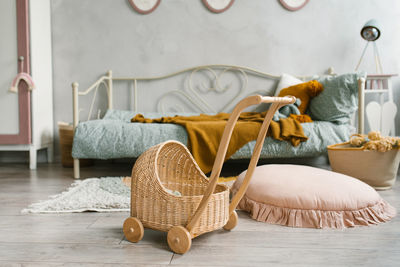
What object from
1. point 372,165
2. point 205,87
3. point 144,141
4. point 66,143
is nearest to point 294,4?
point 205,87

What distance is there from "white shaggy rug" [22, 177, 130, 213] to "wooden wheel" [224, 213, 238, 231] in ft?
1.80

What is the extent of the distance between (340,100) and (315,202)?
1338mm

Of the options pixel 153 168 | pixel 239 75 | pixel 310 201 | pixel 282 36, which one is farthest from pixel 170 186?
pixel 282 36

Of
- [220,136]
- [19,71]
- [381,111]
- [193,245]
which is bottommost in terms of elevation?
[193,245]

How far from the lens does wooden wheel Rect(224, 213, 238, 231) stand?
1.40 m

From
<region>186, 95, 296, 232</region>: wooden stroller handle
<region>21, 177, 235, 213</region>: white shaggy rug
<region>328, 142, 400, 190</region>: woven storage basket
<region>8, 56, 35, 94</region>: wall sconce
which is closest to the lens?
<region>186, 95, 296, 232</region>: wooden stroller handle

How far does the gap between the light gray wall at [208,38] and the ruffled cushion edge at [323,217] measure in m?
1.93

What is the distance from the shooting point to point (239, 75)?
3275mm

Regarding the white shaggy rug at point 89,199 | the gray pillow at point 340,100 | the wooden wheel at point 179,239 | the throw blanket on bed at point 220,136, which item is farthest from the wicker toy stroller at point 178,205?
the gray pillow at point 340,100

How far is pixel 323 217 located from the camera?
4.79 feet

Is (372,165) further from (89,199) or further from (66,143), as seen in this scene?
(66,143)

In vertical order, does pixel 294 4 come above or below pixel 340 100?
above

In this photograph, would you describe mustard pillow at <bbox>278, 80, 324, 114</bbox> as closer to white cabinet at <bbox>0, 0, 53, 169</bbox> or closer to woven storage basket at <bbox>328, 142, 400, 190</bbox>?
woven storage basket at <bbox>328, 142, 400, 190</bbox>

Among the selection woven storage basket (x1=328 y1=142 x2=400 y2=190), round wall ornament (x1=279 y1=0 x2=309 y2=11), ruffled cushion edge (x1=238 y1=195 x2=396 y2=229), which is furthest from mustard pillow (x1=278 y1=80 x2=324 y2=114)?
ruffled cushion edge (x1=238 y1=195 x2=396 y2=229)
